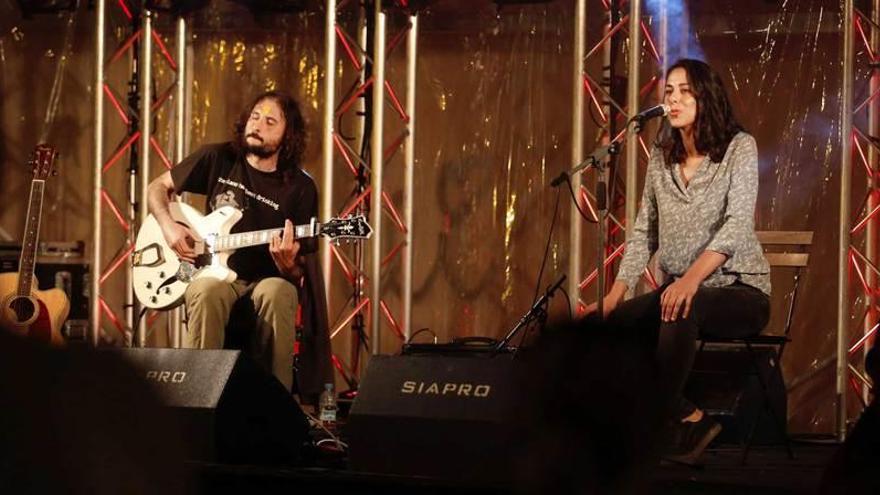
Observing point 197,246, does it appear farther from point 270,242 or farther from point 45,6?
point 45,6

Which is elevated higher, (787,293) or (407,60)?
(407,60)

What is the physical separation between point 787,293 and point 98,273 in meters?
3.77

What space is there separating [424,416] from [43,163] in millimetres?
4112

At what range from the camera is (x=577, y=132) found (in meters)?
6.55

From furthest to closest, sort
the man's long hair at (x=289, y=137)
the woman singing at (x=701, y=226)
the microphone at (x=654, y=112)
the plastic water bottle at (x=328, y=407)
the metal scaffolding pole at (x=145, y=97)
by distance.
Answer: the metal scaffolding pole at (x=145, y=97), the man's long hair at (x=289, y=137), the plastic water bottle at (x=328, y=407), the microphone at (x=654, y=112), the woman singing at (x=701, y=226)

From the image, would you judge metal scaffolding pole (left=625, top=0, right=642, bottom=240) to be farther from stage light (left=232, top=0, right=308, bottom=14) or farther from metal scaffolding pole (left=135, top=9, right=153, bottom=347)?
metal scaffolding pole (left=135, top=9, right=153, bottom=347)

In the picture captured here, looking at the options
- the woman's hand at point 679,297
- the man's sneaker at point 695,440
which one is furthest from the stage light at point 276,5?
the man's sneaker at point 695,440

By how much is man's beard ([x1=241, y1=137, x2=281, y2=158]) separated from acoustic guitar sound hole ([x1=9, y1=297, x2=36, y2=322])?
1.66 m

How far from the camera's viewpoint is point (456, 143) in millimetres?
7277

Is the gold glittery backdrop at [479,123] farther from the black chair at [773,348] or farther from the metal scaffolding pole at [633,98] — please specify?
the black chair at [773,348]

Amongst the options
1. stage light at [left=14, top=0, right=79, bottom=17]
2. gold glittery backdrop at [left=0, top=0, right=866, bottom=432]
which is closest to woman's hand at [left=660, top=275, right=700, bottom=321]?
gold glittery backdrop at [left=0, top=0, right=866, bottom=432]

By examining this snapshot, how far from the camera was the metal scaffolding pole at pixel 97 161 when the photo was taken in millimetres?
7102

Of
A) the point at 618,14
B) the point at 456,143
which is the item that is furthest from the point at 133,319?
the point at 618,14

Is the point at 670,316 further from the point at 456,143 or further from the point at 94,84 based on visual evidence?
the point at 94,84
